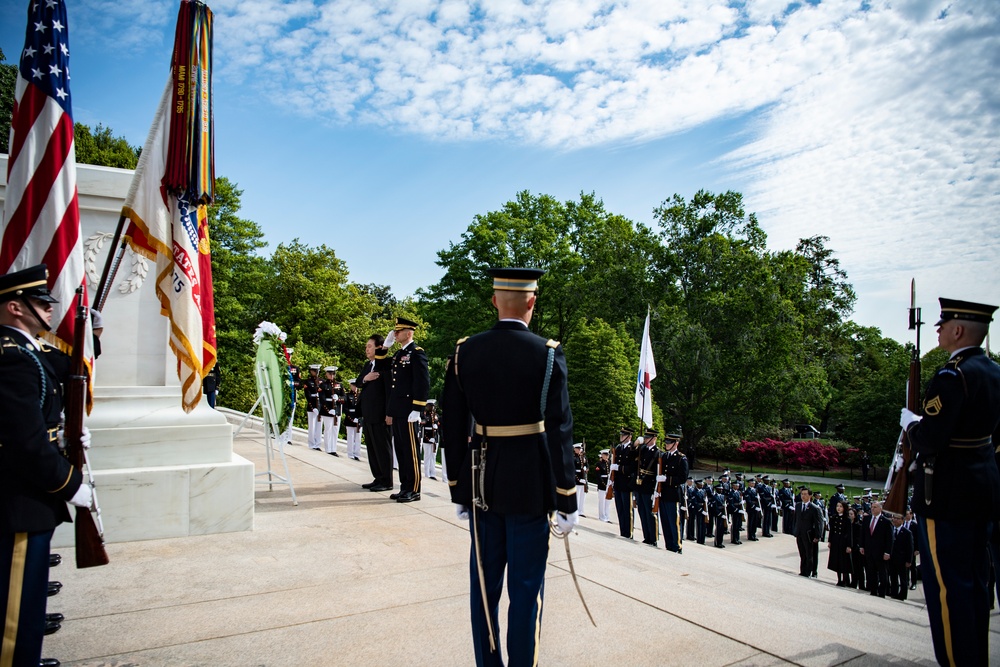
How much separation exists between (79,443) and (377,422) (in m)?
5.19

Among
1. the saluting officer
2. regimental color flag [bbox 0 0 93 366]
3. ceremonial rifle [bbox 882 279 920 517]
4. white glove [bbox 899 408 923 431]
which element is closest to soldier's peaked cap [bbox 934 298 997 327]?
ceremonial rifle [bbox 882 279 920 517]

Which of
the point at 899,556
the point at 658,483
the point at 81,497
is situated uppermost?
the point at 81,497

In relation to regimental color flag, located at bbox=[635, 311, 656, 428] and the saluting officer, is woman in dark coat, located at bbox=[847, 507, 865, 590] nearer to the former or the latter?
regimental color flag, located at bbox=[635, 311, 656, 428]

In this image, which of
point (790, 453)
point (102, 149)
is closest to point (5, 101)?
point (102, 149)

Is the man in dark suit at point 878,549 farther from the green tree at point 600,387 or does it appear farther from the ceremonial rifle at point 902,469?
the green tree at point 600,387

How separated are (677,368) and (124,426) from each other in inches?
1255

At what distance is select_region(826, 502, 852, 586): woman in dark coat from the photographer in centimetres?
1325

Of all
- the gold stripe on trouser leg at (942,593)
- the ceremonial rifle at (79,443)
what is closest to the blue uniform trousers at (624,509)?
the gold stripe on trouser leg at (942,593)

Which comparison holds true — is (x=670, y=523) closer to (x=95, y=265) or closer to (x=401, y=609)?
(x=401, y=609)

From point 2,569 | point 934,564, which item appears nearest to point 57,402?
point 2,569

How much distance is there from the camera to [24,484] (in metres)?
2.79

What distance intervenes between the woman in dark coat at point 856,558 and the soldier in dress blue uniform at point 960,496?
1075 centimetres

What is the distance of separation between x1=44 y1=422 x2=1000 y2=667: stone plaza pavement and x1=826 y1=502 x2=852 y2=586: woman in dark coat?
8281 millimetres

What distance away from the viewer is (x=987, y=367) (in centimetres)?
354
